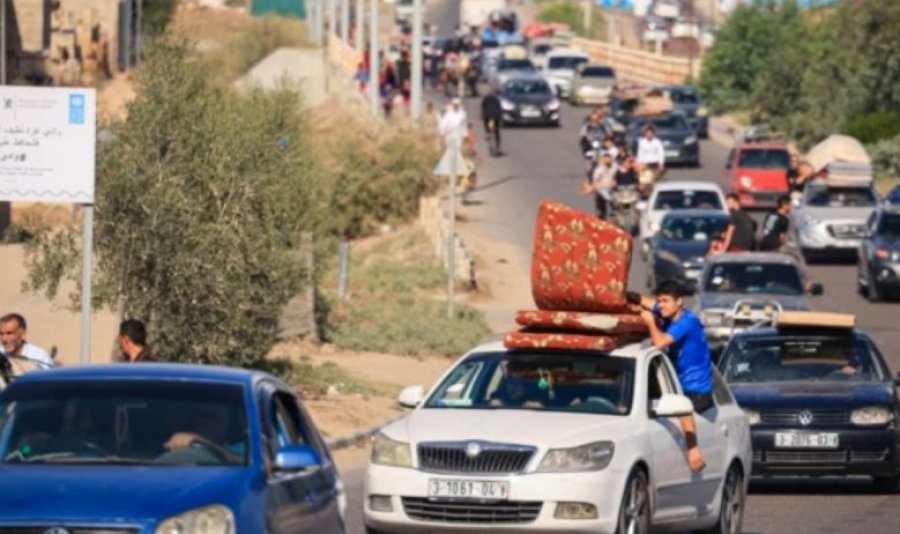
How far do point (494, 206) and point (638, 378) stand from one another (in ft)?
133

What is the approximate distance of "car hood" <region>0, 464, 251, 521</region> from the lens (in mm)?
9359

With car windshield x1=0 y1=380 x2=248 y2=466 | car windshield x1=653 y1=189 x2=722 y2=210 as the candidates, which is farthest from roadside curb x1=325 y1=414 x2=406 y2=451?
car windshield x1=653 y1=189 x2=722 y2=210

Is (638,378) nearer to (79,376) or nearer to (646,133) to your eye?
(79,376)

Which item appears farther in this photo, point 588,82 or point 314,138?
point 588,82

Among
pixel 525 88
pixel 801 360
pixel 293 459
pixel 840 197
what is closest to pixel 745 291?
pixel 801 360

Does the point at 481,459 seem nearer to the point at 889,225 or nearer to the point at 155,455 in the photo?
the point at 155,455

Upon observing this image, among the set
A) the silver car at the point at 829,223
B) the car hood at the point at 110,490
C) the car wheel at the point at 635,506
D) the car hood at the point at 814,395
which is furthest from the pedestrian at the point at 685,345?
the silver car at the point at 829,223

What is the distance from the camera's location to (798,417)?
62.3 ft

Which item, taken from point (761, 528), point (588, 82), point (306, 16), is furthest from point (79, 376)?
point (306, 16)

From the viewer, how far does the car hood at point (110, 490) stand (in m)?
9.36

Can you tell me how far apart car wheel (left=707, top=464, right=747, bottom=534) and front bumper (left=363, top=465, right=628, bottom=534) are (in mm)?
2091

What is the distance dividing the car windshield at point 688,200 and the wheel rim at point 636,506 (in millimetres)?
30734

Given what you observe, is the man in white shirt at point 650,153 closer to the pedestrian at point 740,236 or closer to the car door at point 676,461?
the pedestrian at point 740,236

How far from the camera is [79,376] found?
422 inches
